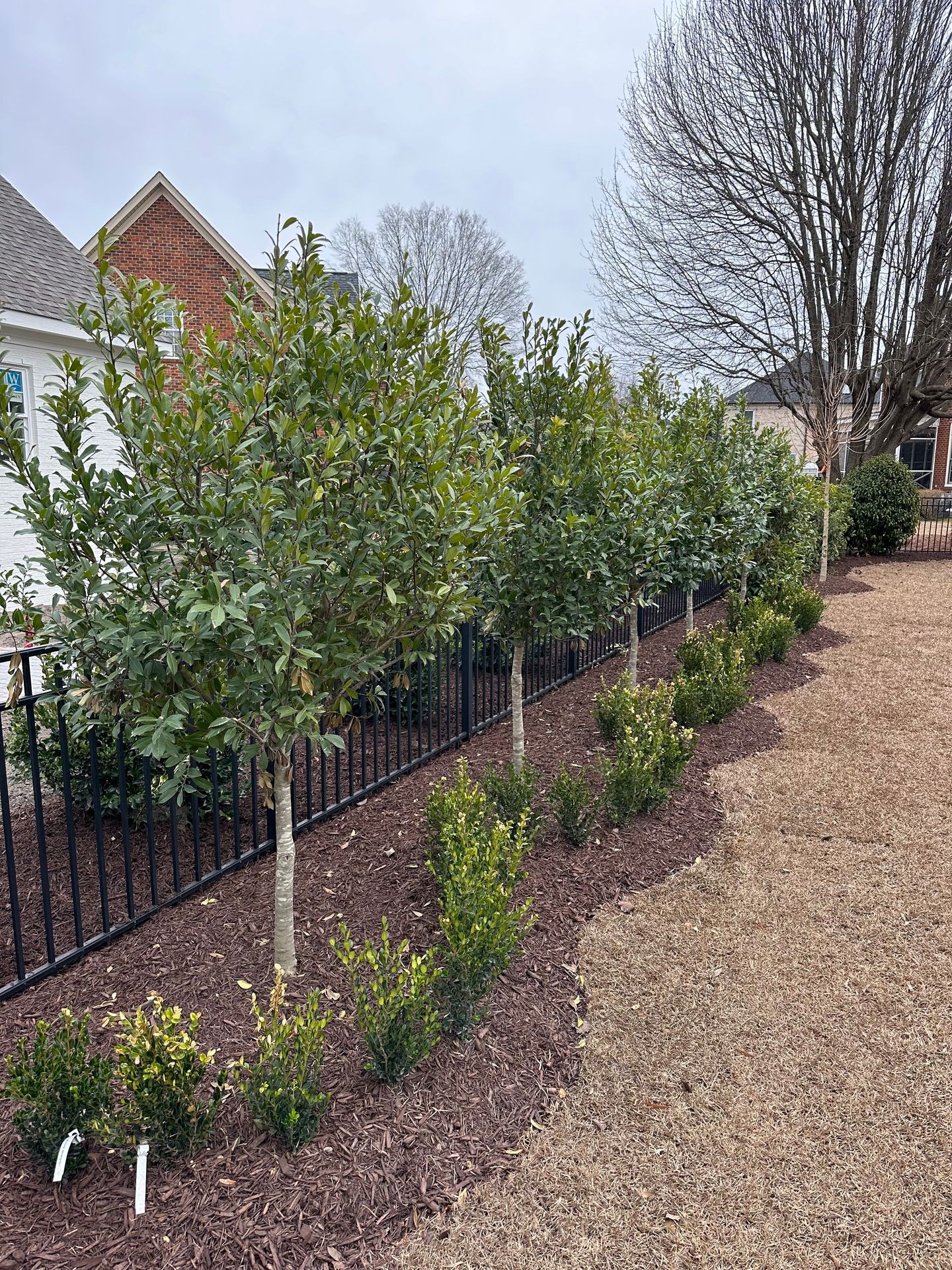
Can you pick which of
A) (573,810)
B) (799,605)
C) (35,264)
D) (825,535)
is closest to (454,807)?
(573,810)

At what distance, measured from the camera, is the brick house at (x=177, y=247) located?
17078 mm

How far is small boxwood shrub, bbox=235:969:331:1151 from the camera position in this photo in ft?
7.79

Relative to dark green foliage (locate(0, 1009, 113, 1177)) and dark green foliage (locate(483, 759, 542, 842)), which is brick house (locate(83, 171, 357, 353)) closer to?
dark green foliage (locate(483, 759, 542, 842))

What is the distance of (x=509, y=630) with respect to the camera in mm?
5234

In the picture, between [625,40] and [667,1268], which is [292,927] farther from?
[625,40]

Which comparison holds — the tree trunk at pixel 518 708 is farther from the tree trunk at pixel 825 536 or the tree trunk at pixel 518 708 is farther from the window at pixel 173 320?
the tree trunk at pixel 825 536

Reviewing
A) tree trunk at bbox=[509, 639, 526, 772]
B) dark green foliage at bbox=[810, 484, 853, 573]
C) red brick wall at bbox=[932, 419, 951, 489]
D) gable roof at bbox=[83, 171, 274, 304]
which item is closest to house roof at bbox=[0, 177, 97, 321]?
gable roof at bbox=[83, 171, 274, 304]

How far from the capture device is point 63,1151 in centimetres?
226

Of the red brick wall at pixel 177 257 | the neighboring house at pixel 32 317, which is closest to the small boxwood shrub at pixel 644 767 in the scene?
the neighboring house at pixel 32 317

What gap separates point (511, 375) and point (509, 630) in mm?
1583

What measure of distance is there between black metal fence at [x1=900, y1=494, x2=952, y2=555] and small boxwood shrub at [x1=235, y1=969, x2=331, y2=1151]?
1966cm

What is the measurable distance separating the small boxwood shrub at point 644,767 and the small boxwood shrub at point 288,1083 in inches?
104

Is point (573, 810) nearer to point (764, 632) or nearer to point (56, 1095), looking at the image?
point (56, 1095)

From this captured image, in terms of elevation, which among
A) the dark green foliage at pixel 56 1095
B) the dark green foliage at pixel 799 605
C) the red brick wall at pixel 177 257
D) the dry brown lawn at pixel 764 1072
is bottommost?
the dry brown lawn at pixel 764 1072
